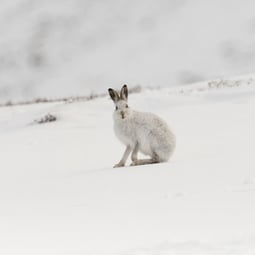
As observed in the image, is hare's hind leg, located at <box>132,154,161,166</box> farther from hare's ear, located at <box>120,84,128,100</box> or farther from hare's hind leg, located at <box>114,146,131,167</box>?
hare's ear, located at <box>120,84,128,100</box>

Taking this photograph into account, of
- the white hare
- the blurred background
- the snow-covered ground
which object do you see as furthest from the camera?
the blurred background

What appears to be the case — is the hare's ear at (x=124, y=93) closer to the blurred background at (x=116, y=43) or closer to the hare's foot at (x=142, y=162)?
the hare's foot at (x=142, y=162)

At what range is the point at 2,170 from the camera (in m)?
13.1

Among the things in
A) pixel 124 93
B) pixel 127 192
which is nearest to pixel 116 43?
pixel 124 93

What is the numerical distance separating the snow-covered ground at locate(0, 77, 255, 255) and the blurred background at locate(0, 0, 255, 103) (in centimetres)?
4178

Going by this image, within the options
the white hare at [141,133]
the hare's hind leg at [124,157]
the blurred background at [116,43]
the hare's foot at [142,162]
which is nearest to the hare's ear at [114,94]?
the white hare at [141,133]

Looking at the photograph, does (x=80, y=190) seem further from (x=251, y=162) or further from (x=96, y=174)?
(x=251, y=162)

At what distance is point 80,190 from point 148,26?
7135 cm

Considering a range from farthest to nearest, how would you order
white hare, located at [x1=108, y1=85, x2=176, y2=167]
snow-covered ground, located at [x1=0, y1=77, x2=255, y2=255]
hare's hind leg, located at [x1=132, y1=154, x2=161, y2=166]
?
hare's hind leg, located at [x1=132, y1=154, x2=161, y2=166], white hare, located at [x1=108, y1=85, x2=176, y2=167], snow-covered ground, located at [x1=0, y1=77, x2=255, y2=255]

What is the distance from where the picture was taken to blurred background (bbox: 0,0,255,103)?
206ft

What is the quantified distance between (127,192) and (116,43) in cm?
6705

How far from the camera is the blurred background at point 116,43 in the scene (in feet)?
206

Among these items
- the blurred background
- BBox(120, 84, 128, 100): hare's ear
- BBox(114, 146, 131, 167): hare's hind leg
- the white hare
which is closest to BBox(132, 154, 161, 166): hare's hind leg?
the white hare

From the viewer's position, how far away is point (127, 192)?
30.3ft
